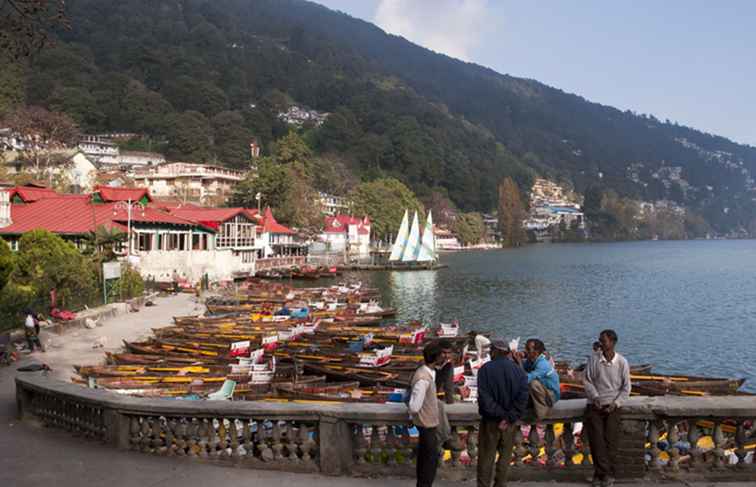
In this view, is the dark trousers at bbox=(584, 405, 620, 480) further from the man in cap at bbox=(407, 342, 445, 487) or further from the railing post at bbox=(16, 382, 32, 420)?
the railing post at bbox=(16, 382, 32, 420)

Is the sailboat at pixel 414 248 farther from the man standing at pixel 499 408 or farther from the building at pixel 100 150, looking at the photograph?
the man standing at pixel 499 408

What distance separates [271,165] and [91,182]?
93.7 feet

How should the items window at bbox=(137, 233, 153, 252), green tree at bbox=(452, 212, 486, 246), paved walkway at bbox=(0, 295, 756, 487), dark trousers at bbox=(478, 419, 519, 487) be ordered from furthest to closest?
green tree at bbox=(452, 212, 486, 246), window at bbox=(137, 233, 153, 252), paved walkway at bbox=(0, 295, 756, 487), dark trousers at bbox=(478, 419, 519, 487)

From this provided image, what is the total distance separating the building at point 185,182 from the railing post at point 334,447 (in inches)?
4213

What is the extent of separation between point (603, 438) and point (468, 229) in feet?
554

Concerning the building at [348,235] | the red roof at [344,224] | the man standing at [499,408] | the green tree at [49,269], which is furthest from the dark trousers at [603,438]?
the red roof at [344,224]

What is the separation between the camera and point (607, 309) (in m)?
53.8

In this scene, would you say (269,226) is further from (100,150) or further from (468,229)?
(468,229)

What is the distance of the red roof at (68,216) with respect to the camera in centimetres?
4412

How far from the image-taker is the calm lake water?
119 ft

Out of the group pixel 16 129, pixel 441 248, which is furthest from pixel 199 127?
pixel 441 248

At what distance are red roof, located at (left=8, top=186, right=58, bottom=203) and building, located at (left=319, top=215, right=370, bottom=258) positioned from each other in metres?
61.2

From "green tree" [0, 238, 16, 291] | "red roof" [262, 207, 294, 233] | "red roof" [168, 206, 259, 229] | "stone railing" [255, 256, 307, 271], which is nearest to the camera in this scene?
"green tree" [0, 238, 16, 291]

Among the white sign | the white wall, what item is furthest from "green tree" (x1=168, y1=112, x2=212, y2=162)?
the white sign
